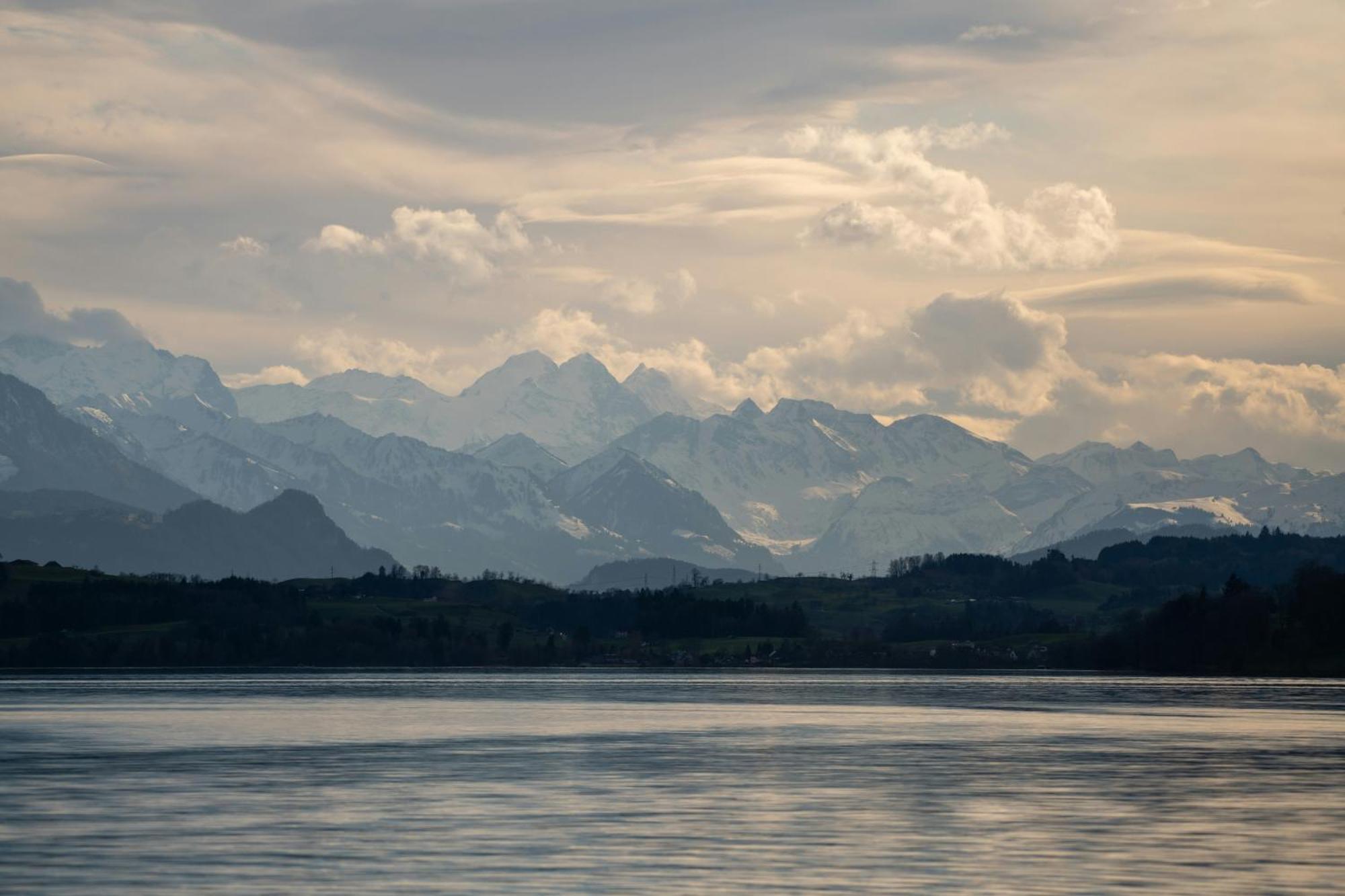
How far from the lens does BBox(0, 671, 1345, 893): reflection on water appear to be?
7456 centimetres

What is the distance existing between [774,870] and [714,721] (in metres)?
110

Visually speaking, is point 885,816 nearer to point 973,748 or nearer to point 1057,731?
point 973,748

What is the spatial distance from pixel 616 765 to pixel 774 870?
52655 mm

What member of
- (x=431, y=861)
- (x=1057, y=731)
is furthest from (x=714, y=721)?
(x=431, y=861)

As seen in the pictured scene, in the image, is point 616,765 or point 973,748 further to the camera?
point 973,748

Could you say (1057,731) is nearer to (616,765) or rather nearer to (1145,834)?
(616,765)

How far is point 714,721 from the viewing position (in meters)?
186

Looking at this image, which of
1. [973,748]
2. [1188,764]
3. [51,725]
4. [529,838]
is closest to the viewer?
[529,838]

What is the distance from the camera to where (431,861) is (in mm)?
78500

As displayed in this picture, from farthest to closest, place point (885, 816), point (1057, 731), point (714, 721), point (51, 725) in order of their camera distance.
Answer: point (714, 721), point (51, 725), point (1057, 731), point (885, 816)

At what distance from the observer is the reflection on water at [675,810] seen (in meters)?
74.6

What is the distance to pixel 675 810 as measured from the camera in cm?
9788

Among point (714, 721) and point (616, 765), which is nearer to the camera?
point (616, 765)

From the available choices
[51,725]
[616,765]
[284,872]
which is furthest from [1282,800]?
[51,725]
